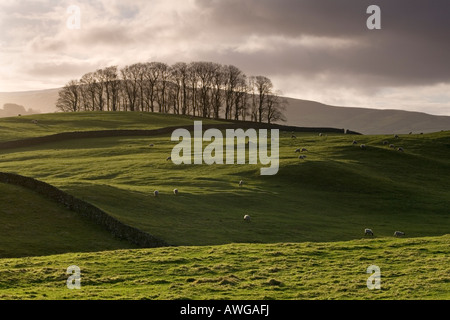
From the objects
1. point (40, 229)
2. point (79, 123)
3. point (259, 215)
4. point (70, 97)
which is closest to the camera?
point (40, 229)

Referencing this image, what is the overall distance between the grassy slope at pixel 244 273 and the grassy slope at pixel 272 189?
352 inches

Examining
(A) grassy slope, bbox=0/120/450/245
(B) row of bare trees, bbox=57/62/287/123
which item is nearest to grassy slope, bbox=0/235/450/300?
(A) grassy slope, bbox=0/120/450/245

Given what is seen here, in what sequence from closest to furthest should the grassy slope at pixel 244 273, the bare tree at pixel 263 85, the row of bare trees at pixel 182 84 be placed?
the grassy slope at pixel 244 273 < the row of bare trees at pixel 182 84 < the bare tree at pixel 263 85

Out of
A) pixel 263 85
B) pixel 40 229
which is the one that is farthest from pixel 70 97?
pixel 40 229

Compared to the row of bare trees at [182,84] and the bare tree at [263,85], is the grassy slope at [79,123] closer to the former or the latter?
the row of bare trees at [182,84]

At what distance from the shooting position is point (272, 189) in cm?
5700

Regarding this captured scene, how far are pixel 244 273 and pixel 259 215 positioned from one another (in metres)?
22.4

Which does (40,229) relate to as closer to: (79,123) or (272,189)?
(272,189)

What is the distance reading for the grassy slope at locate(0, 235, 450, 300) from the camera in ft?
63.6

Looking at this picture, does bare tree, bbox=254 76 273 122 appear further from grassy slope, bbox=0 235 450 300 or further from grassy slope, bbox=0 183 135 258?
grassy slope, bbox=0 235 450 300

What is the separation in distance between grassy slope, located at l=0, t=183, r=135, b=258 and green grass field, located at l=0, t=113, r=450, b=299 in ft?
1.31

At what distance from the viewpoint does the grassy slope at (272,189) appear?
4119cm

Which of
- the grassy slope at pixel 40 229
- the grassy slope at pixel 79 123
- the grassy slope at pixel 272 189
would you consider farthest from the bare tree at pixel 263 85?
the grassy slope at pixel 40 229

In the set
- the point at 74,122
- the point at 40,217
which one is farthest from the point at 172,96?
the point at 40,217
